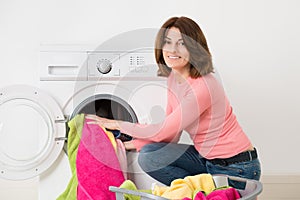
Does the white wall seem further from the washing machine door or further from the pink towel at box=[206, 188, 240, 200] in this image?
the pink towel at box=[206, 188, 240, 200]

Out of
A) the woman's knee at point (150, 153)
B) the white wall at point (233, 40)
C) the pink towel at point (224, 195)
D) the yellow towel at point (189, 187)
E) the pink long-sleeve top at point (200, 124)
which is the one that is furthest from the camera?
the white wall at point (233, 40)

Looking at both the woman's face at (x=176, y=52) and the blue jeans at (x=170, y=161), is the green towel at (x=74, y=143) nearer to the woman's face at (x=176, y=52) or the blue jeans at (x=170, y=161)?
the blue jeans at (x=170, y=161)

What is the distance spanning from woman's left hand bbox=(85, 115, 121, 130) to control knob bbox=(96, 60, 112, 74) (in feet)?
0.62

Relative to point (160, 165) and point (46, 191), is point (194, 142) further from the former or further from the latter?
point (46, 191)

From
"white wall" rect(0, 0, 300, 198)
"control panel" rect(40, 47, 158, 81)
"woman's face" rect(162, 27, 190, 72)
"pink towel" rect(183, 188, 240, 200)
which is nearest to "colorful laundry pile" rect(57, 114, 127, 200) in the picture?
"control panel" rect(40, 47, 158, 81)

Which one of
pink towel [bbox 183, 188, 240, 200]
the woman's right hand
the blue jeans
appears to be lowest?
pink towel [bbox 183, 188, 240, 200]

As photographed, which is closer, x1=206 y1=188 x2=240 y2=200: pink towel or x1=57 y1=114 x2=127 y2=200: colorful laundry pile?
x1=206 y1=188 x2=240 y2=200: pink towel

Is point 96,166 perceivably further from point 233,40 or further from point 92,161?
point 233,40

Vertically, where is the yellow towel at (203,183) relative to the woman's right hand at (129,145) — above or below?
below

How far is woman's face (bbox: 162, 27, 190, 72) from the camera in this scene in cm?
208

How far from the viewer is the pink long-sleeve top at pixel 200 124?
1989 mm

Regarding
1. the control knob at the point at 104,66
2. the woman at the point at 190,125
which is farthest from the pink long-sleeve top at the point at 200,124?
the control knob at the point at 104,66

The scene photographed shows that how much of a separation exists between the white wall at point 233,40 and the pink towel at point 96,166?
3.23 feet

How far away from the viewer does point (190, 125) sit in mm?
2088
